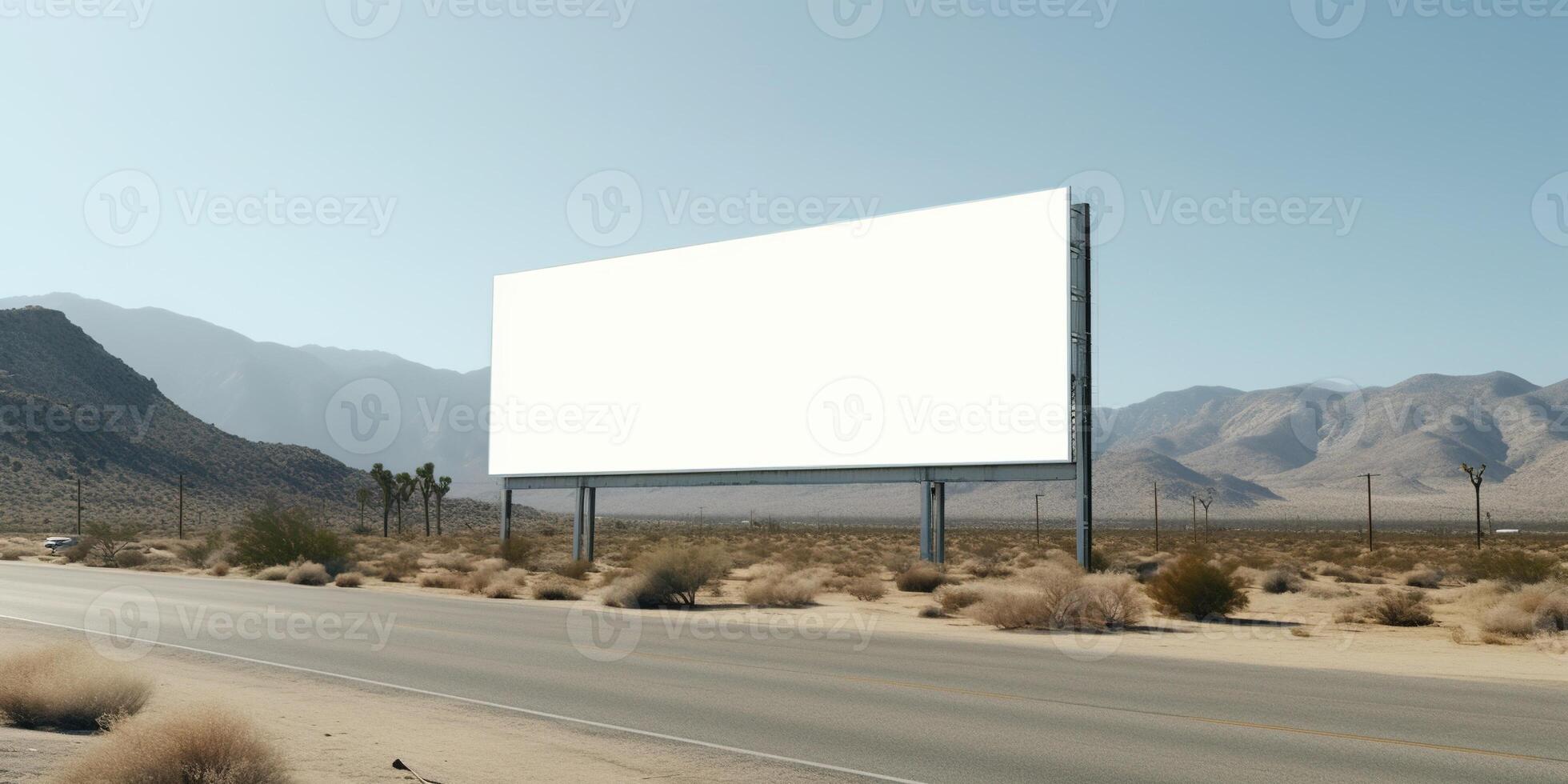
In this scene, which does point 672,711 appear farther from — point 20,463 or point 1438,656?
point 20,463

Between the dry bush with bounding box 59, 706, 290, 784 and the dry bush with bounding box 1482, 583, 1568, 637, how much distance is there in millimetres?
20715

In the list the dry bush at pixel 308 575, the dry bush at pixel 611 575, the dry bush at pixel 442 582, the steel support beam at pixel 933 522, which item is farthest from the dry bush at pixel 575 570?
A: the steel support beam at pixel 933 522

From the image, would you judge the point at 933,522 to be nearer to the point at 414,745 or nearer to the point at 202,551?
the point at 414,745

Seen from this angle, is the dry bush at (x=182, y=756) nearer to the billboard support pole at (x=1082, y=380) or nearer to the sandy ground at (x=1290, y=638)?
the sandy ground at (x=1290, y=638)

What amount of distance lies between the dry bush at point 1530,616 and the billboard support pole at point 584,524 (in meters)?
30.7

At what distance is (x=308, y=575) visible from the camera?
3725cm

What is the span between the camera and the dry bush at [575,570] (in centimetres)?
3753

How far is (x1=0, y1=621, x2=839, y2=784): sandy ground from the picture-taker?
351 inches

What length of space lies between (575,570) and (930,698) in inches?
1037

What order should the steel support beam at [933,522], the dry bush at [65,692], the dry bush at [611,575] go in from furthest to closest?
the steel support beam at [933,522], the dry bush at [611,575], the dry bush at [65,692]

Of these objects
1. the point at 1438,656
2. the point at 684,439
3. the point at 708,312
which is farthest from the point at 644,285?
the point at 1438,656

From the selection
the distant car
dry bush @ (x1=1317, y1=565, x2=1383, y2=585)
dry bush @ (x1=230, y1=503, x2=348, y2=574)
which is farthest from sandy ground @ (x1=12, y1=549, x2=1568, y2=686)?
the distant car

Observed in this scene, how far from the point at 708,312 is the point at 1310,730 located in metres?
32.6

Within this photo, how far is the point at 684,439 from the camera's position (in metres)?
42.1
